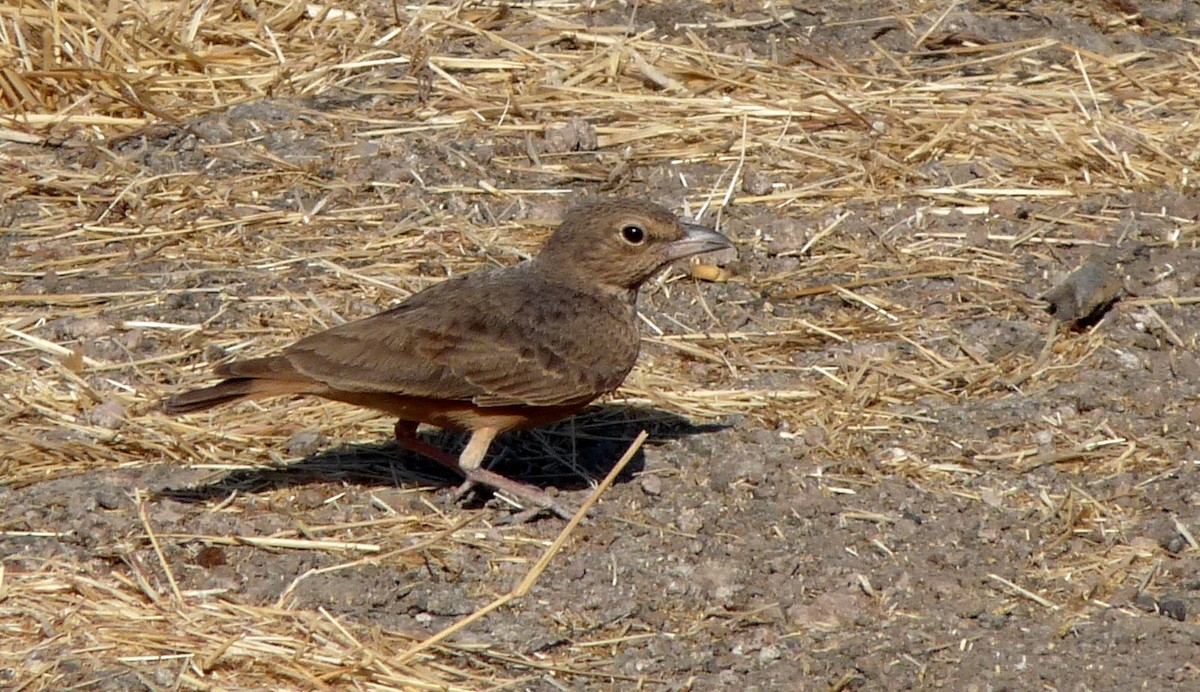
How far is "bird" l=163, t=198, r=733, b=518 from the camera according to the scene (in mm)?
6371

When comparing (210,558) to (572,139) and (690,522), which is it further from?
(572,139)

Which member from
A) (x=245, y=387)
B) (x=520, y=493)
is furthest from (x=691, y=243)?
(x=245, y=387)

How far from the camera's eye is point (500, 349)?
6.63 m

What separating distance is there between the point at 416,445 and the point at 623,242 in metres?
1.17

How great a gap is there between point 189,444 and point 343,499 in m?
0.76

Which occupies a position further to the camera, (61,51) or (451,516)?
(61,51)

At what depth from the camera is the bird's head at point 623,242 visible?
704cm

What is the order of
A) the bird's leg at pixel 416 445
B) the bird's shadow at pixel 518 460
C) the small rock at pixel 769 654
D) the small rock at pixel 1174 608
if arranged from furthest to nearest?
the bird's leg at pixel 416 445, the bird's shadow at pixel 518 460, the small rock at pixel 1174 608, the small rock at pixel 769 654

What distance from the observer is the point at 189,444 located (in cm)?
694

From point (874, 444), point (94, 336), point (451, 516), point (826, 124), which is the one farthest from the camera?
point (826, 124)

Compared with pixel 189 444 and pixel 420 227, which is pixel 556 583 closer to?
pixel 189 444

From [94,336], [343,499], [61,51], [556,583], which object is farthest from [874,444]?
[61,51]

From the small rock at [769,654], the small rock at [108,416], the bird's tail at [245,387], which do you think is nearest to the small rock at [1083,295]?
the small rock at [769,654]

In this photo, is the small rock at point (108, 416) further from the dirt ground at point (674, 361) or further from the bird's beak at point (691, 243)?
the bird's beak at point (691, 243)
